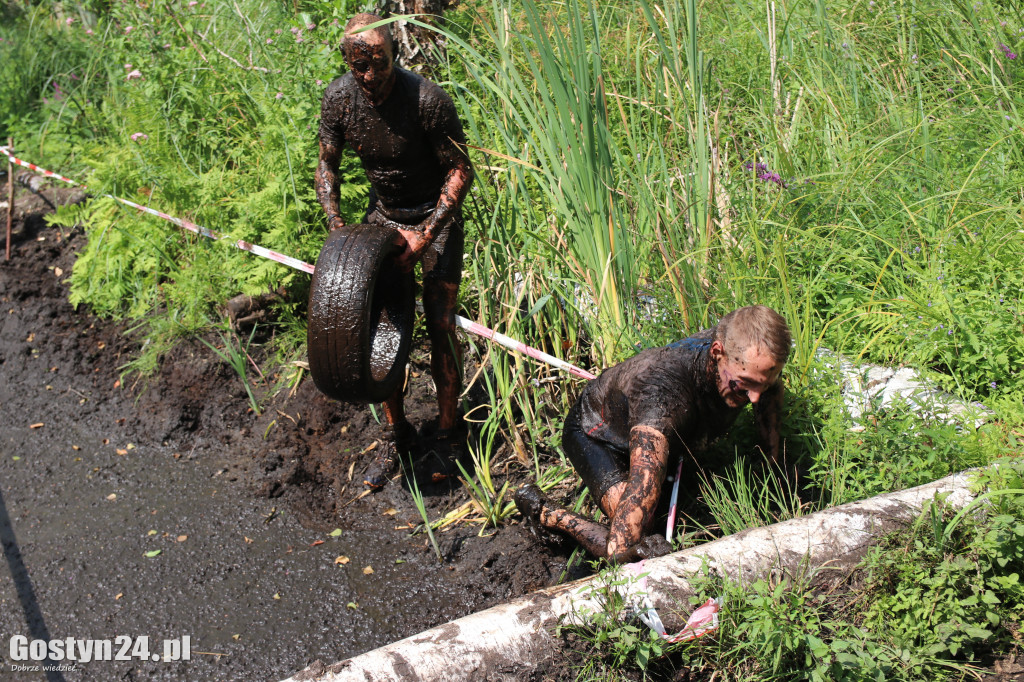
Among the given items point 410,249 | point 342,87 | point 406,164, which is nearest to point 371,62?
point 342,87

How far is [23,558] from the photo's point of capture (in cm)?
367

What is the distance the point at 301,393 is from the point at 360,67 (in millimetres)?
1988

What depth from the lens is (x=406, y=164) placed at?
3.73 meters

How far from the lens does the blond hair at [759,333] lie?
2668 mm

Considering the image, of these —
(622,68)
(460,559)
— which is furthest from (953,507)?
(622,68)

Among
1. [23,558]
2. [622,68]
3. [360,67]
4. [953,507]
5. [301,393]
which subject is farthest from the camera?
[622,68]

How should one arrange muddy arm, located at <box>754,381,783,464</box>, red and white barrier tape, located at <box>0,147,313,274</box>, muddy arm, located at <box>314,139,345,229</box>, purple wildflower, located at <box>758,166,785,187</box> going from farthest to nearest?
red and white barrier tape, located at <box>0,147,313,274</box>, purple wildflower, located at <box>758,166,785,187</box>, muddy arm, located at <box>314,139,345,229</box>, muddy arm, located at <box>754,381,783,464</box>

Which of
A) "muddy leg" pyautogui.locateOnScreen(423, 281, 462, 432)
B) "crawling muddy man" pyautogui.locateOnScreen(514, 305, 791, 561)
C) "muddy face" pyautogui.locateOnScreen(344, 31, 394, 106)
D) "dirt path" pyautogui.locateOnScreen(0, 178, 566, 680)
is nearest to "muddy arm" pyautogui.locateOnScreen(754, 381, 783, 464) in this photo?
"crawling muddy man" pyautogui.locateOnScreen(514, 305, 791, 561)

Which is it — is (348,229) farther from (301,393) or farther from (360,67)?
(301,393)

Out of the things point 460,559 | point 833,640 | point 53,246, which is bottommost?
point 460,559

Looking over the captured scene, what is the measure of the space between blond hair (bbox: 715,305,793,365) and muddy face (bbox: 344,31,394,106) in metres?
1.89

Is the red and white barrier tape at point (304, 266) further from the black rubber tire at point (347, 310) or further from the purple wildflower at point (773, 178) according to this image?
the purple wildflower at point (773, 178)

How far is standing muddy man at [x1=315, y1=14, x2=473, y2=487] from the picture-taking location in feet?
11.5

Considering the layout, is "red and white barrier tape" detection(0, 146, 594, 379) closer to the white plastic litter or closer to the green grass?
the green grass
